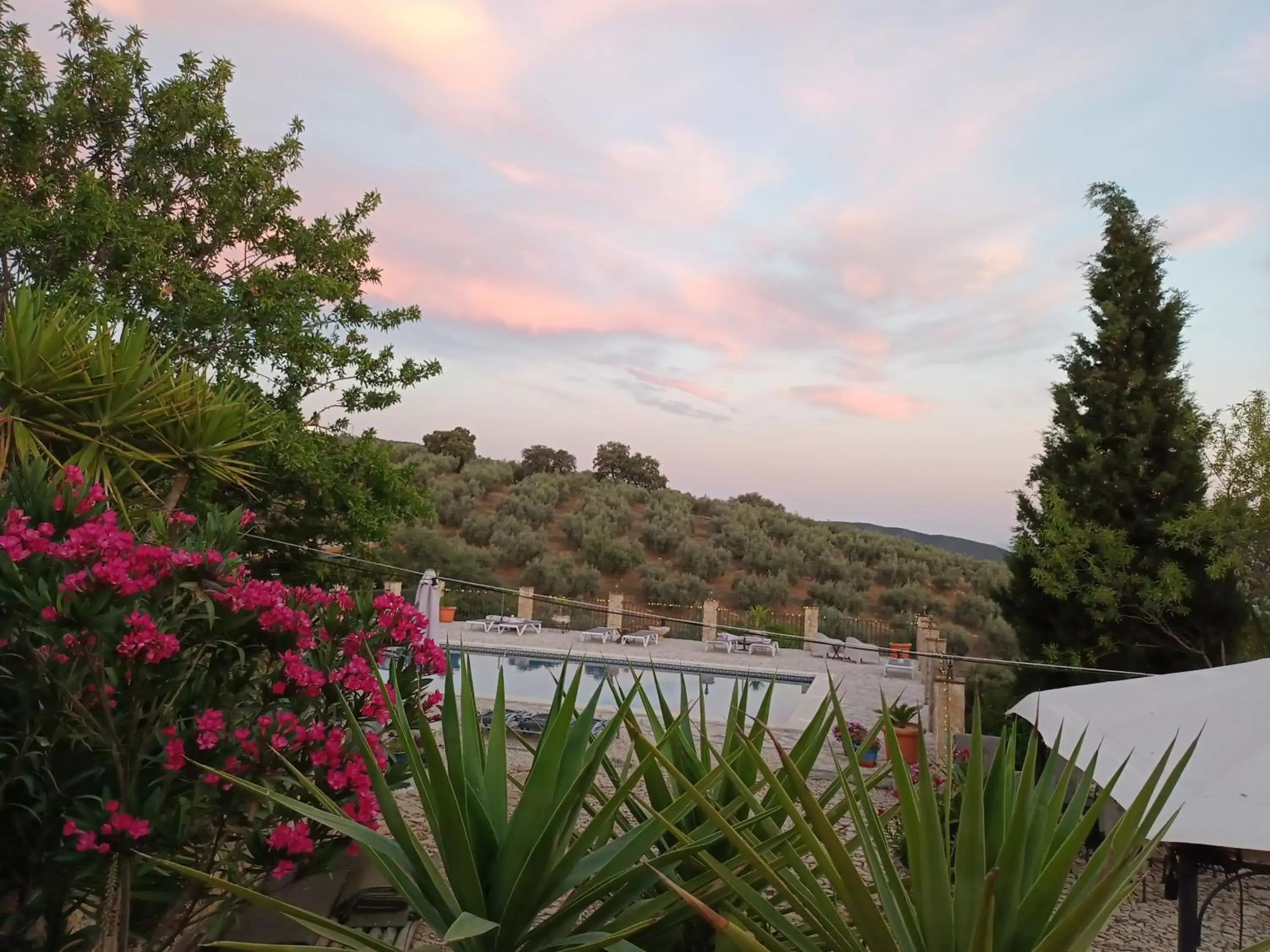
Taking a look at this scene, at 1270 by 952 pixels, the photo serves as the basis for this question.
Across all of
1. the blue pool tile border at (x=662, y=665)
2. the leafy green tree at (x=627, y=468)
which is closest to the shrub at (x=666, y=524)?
the leafy green tree at (x=627, y=468)

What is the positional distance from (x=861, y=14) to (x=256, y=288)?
7348 millimetres

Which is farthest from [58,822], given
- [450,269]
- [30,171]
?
[450,269]

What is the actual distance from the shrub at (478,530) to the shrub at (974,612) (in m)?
15.9

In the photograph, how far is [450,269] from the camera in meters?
14.8

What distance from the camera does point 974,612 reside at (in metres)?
24.0

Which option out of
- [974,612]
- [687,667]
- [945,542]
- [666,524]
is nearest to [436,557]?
[687,667]

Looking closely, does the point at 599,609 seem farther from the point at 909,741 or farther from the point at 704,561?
the point at 704,561

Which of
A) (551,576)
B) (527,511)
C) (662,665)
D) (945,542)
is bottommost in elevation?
(662,665)

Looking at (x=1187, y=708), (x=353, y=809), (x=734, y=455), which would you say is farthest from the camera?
(x=734, y=455)

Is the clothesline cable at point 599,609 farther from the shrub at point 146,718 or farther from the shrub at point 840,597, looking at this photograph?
the shrub at point 840,597

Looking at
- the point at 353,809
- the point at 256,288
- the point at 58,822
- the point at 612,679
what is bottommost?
the point at 58,822

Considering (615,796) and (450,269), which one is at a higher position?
(450,269)

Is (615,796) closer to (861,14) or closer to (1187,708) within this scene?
(1187,708)

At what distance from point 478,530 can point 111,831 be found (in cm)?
2689
